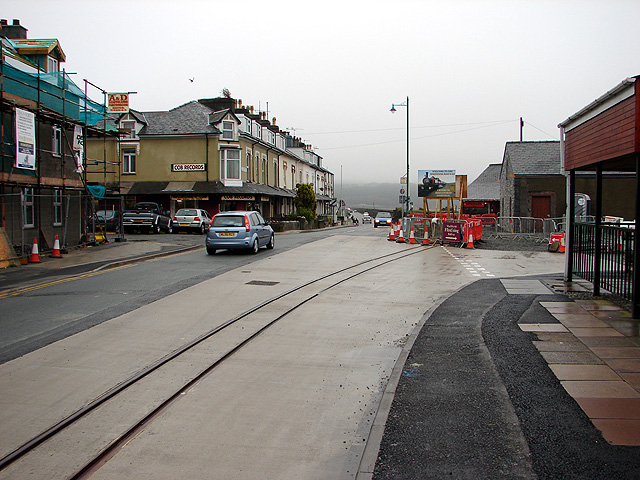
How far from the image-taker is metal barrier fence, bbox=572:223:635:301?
32.0 ft

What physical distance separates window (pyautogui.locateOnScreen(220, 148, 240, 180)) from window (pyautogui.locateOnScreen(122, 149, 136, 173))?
6.92 meters

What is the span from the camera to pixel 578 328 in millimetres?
8141

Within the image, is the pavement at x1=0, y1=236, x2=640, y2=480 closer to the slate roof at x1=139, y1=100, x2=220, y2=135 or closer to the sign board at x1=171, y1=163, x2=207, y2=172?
the sign board at x1=171, y1=163, x2=207, y2=172

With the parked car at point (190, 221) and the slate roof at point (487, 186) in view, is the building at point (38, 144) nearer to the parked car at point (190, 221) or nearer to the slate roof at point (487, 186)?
the parked car at point (190, 221)

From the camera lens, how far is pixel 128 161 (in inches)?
1677

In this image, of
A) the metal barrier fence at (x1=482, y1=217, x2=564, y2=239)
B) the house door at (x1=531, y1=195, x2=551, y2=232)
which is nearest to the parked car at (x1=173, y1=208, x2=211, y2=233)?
the metal barrier fence at (x1=482, y1=217, x2=564, y2=239)

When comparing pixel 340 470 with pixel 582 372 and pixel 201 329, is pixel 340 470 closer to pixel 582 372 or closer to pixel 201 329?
pixel 582 372

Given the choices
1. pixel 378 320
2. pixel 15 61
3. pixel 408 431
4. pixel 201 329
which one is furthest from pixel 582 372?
pixel 15 61

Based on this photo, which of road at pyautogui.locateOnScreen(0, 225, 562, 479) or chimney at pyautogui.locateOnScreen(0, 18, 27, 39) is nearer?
road at pyautogui.locateOnScreen(0, 225, 562, 479)

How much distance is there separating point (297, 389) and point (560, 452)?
2588 millimetres

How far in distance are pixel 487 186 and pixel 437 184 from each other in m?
25.9

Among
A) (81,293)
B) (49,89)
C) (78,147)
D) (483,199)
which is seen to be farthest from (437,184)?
(81,293)

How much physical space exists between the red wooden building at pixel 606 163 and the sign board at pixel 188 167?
107ft

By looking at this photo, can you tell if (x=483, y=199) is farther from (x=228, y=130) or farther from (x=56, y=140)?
(x=56, y=140)
